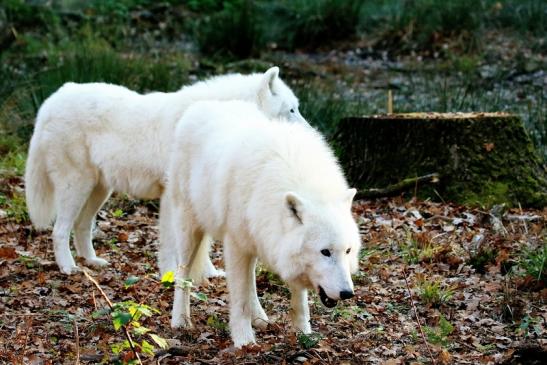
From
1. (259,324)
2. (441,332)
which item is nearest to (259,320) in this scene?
(259,324)

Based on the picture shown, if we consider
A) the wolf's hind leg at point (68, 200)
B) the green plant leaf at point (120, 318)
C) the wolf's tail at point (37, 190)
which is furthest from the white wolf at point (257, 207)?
the wolf's tail at point (37, 190)

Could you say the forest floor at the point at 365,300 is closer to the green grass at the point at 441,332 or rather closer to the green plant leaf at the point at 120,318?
the green grass at the point at 441,332

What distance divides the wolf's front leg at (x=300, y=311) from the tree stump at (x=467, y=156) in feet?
Answer: 10.4

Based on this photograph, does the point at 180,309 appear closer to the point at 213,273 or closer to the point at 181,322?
the point at 181,322

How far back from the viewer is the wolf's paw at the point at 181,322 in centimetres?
517

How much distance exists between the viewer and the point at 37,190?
6898 millimetres

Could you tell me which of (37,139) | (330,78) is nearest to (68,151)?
(37,139)

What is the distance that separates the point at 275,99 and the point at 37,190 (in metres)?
2.08

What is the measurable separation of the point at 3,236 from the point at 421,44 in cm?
1135

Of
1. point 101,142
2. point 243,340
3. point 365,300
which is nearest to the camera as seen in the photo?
point 243,340

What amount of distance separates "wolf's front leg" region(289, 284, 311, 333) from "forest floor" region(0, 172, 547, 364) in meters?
0.08

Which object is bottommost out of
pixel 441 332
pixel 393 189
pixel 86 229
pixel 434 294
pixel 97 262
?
pixel 97 262

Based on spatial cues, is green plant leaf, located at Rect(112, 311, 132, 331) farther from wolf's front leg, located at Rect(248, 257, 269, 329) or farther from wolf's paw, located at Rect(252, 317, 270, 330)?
wolf's paw, located at Rect(252, 317, 270, 330)

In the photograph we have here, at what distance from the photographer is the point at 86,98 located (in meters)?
6.74
